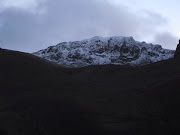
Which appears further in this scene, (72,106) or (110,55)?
(110,55)

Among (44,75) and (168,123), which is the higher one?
(44,75)

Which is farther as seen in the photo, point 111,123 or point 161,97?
point 161,97

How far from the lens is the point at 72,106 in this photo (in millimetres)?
35812

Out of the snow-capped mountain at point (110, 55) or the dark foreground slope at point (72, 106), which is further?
the snow-capped mountain at point (110, 55)

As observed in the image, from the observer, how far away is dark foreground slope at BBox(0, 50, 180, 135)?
94.7 feet

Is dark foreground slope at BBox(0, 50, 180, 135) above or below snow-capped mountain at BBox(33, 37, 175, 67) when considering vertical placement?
below

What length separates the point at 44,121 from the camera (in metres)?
30.1

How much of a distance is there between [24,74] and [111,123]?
23816 millimetres

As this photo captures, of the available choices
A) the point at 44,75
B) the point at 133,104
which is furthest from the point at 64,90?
the point at 133,104

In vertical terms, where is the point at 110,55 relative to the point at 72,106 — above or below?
above

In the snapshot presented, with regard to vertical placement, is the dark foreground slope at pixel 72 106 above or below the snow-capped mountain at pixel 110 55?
below

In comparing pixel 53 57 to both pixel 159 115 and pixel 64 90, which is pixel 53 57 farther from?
pixel 159 115

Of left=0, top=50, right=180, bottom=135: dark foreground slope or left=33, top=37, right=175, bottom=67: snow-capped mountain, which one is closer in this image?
left=0, top=50, right=180, bottom=135: dark foreground slope

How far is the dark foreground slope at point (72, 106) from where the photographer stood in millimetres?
28859
